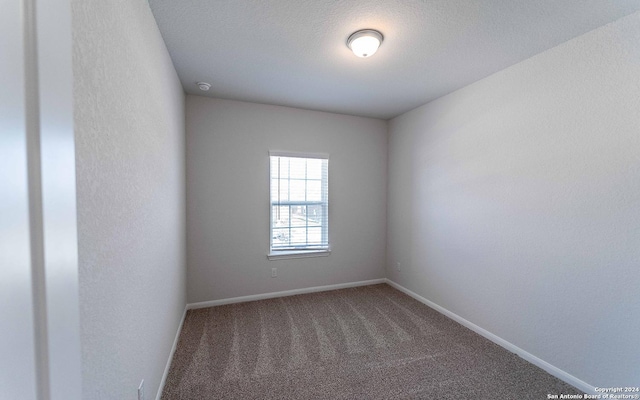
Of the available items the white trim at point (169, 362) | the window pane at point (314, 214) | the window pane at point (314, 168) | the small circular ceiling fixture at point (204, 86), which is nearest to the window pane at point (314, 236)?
the window pane at point (314, 214)

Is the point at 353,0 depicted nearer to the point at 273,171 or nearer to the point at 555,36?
the point at 555,36

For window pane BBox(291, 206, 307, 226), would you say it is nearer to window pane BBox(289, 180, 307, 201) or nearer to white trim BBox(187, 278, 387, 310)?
window pane BBox(289, 180, 307, 201)

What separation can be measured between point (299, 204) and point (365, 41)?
2153 millimetres

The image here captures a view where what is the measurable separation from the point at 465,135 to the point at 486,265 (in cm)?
138

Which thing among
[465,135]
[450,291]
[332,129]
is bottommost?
[450,291]

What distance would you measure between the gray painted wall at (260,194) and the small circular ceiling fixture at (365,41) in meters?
1.63

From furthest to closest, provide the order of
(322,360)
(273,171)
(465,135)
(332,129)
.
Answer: (332,129) → (273,171) → (465,135) → (322,360)

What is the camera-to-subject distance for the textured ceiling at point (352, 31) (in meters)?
1.57

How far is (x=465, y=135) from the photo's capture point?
2.66 meters

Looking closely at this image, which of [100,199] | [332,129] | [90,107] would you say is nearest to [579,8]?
[332,129]

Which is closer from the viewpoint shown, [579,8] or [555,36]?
[579,8]

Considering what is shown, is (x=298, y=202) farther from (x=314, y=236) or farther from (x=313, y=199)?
(x=314, y=236)

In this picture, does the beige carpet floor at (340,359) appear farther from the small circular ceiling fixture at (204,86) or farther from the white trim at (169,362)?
the small circular ceiling fixture at (204,86)

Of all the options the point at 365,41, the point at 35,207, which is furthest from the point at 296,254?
the point at 35,207
